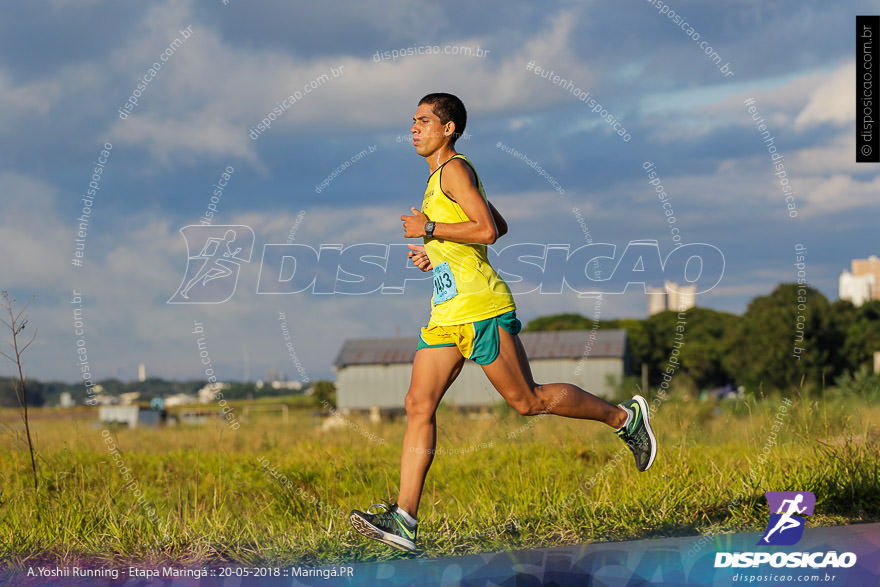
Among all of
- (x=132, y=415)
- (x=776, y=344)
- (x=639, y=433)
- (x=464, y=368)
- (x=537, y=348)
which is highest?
(x=639, y=433)

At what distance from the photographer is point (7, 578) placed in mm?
4375

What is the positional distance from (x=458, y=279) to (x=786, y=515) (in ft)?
7.06

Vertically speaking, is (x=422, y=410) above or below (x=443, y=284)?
below

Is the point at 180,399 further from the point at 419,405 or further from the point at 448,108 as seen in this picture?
the point at 448,108

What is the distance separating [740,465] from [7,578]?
14.7 feet

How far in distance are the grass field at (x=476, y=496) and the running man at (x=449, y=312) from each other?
41cm

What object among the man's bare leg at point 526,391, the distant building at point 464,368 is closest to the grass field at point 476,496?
the man's bare leg at point 526,391

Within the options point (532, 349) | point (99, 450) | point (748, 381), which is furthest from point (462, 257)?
point (748, 381)

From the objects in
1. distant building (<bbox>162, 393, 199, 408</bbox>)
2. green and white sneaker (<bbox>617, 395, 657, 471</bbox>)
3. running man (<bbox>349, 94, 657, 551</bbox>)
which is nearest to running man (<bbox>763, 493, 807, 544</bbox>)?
green and white sneaker (<bbox>617, 395, 657, 471</bbox>)

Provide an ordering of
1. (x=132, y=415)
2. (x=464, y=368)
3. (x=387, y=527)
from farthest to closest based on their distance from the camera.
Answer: (x=464, y=368)
(x=132, y=415)
(x=387, y=527)

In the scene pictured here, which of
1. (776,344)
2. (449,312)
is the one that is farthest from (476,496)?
(776,344)

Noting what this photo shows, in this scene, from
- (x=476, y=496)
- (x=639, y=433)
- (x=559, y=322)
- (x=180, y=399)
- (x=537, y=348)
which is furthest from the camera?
(x=559, y=322)

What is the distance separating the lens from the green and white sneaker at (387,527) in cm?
433

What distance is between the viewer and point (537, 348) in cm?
4184
